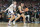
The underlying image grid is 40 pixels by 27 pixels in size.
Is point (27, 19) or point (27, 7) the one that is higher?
point (27, 7)

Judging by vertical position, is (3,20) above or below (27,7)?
below

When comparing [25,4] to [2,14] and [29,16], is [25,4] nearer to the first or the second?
[29,16]

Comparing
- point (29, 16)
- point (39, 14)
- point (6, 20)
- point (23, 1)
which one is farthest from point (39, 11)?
point (6, 20)

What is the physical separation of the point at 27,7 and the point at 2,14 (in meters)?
2.06

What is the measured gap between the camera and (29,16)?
858cm

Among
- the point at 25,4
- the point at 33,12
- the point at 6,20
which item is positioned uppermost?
the point at 25,4

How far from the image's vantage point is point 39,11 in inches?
338

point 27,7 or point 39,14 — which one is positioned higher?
point 27,7

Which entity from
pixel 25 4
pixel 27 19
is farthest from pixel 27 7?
pixel 27 19

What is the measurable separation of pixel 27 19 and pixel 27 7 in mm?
901

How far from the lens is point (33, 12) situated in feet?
28.2

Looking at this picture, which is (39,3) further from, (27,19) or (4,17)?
(4,17)

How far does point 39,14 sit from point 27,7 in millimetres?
1049

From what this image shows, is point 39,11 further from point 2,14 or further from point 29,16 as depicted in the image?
point 2,14
